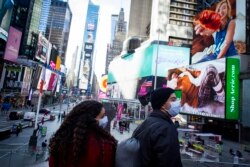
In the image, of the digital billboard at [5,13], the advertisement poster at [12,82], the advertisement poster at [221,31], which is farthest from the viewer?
the advertisement poster at [12,82]

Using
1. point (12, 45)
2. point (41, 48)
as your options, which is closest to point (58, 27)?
point (41, 48)

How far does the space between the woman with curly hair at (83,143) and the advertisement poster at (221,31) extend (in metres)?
46.4

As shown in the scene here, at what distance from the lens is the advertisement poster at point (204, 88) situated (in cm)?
3669

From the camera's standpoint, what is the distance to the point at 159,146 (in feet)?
8.95

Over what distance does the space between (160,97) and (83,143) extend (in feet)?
4.48

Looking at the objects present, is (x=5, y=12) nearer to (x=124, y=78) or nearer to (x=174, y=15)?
(x=174, y=15)

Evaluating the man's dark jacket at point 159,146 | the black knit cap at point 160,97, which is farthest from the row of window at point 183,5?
the man's dark jacket at point 159,146

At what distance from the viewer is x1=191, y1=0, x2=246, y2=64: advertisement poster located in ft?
150

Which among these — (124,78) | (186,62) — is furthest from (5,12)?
(124,78)

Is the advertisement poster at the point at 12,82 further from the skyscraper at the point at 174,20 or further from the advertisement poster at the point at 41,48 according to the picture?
the skyscraper at the point at 174,20

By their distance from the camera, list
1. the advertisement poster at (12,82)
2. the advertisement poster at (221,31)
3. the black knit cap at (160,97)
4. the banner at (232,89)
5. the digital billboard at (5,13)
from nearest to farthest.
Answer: the black knit cap at (160,97), the banner at (232,89), the digital billboard at (5,13), the advertisement poster at (221,31), the advertisement poster at (12,82)

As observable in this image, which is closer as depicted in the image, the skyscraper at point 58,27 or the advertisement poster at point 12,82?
the advertisement poster at point 12,82

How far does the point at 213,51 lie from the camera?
2079 inches

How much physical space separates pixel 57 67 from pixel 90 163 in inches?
3492
